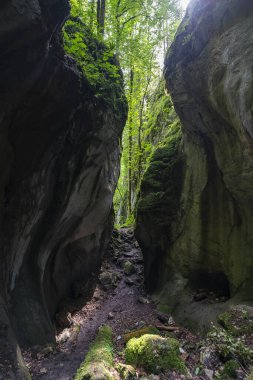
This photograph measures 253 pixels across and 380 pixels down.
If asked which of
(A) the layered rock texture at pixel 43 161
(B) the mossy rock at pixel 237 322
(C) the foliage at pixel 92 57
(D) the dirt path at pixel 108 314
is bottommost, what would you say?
(D) the dirt path at pixel 108 314

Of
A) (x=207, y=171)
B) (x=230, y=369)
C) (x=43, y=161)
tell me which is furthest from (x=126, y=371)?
(x=207, y=171)

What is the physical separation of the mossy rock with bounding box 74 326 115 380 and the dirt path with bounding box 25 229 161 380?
343 mm

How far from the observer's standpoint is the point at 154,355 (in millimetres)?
6176

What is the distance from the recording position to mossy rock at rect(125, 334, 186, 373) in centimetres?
598

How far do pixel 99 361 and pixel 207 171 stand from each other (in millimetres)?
7356

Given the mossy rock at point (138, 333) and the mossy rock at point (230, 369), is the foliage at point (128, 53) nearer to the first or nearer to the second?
the mossy rock at point (138, 333)

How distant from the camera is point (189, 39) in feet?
30.7

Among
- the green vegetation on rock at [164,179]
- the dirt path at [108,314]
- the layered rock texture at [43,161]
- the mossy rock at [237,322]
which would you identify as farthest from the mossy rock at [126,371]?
the green vegetation on rock at [164,179]

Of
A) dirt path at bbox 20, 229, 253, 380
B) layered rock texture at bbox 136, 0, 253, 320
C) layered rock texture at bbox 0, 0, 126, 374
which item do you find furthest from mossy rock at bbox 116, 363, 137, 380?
layered rock texture at bbox 136, 0, 253, 320

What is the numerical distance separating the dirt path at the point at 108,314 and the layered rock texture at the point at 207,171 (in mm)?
1135

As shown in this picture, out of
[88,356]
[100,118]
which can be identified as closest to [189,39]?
[100,118]

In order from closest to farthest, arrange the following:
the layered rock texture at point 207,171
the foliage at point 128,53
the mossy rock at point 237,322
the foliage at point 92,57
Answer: the mossy rock at point 237,322, the layered rock texture at point 207,171, the foliage at point 92,57, the foliage at point 128,53

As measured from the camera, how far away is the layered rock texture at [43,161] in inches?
230

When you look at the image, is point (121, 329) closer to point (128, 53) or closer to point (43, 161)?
point (43, 161)
